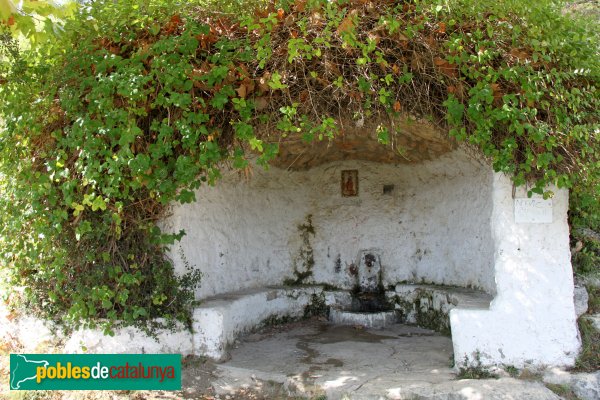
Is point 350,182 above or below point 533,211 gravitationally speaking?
above

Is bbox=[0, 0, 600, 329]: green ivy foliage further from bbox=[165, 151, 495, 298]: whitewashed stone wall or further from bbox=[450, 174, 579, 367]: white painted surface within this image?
bbox=[165, 151, 495, 298]: whitewashed stone wall

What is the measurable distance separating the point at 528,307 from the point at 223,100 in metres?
2.90

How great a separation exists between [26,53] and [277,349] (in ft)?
11.8

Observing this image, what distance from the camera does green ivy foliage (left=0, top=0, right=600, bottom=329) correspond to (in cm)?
385

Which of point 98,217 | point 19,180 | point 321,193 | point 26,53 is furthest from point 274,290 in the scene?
point 26,53

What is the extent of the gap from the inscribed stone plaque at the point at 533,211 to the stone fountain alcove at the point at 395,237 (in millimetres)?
11

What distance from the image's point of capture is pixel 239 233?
20.8 feet

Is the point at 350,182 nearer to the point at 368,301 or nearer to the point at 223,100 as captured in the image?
the point at 368,301

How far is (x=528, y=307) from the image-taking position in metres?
3.99

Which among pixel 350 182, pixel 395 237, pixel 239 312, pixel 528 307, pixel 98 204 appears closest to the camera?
pixel 98 204

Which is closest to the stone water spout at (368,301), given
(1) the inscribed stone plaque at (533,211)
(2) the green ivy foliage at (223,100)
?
(1) the inscribed stone plaque at (533,211)

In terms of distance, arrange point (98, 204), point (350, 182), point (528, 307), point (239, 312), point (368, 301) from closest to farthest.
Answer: point (98, 204)
point (528, 307)
point (239, 312)
point (368, 301)
point (350, 182)

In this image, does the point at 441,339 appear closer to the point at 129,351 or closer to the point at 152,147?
the point at 129,351

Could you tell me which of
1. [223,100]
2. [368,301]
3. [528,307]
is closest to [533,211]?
Answer: [528,307]
